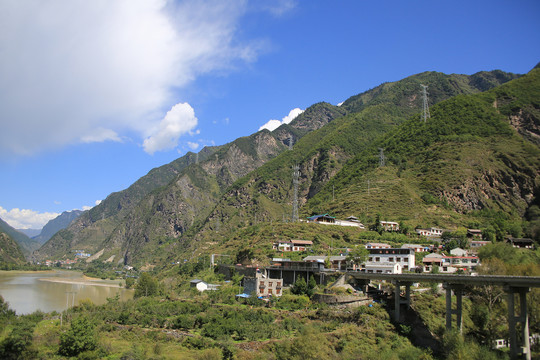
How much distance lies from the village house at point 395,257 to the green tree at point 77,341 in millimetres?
33006

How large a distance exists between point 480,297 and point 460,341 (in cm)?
984

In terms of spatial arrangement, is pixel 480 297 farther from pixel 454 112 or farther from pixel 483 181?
pixel 454 112

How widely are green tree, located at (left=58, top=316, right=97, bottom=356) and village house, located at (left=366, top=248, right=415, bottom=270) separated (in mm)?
33006

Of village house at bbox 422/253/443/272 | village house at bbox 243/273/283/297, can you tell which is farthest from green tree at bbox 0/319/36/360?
village house at bbox 422/253/443/272

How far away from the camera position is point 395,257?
54188 millimetres

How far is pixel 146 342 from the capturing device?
39.7 m

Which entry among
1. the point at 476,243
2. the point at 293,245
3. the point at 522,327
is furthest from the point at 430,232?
the point at 522,327

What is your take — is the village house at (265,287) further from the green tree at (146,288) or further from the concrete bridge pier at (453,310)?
the green tree at (146,288)

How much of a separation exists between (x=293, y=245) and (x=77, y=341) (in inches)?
1449

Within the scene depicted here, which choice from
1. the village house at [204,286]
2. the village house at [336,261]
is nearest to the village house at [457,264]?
the village house at [336,261]

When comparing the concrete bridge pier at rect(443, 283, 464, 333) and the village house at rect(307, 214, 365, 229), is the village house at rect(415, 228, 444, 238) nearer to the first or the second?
the village house at rect(307, 214, 365, 229)

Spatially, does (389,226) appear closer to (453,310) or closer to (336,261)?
(336,261)

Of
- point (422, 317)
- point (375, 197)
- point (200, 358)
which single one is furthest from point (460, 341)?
point (375, 197)

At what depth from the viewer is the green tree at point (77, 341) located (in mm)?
36781
